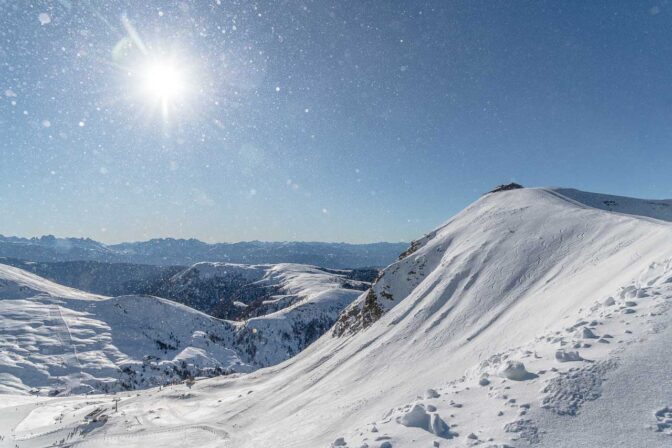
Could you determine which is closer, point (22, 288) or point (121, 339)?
point (121, 339)

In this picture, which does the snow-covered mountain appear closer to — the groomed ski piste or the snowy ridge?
the snowy ridge

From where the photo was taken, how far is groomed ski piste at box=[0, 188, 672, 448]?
710cm

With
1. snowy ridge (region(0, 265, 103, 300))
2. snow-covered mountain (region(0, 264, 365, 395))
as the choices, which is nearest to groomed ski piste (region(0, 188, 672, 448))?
snow-covered mountain (region(0, 264, 365, 395))

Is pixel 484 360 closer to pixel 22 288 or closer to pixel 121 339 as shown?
pixel 121 339

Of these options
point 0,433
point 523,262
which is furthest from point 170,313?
point 523,262

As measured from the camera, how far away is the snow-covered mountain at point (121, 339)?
10996cm

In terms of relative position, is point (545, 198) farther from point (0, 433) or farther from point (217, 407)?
point (0, 433)

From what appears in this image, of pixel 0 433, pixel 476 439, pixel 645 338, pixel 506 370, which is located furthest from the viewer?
pixel 0 433

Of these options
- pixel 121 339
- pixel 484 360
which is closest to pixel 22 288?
pixel 121 339

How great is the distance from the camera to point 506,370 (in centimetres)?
894

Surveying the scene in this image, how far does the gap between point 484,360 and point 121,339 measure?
16186 cm

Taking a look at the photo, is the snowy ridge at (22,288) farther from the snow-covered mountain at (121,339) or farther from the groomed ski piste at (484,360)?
the groomed ski piste at (484,360)

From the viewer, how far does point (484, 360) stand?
1248cm

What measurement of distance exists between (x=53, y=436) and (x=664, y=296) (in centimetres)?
4857
